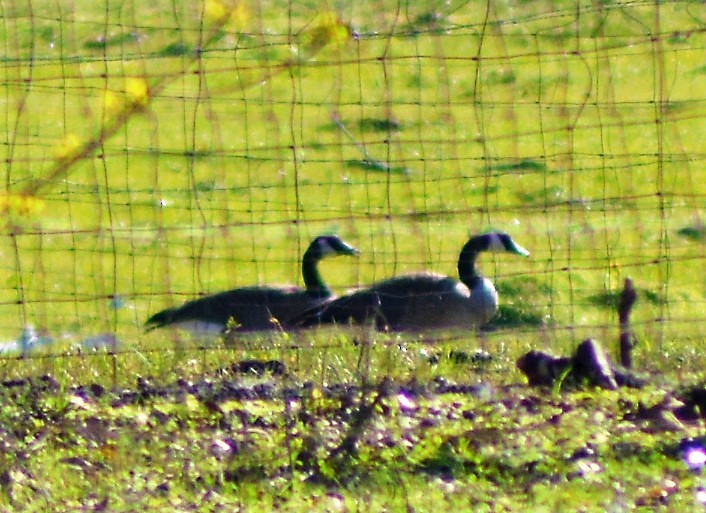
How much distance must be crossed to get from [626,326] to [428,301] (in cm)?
186

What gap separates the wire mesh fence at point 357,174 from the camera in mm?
6477

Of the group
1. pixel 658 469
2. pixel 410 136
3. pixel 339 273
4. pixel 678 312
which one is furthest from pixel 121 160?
pixel 658 469

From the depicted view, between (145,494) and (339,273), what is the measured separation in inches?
203

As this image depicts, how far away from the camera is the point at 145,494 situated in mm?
4578

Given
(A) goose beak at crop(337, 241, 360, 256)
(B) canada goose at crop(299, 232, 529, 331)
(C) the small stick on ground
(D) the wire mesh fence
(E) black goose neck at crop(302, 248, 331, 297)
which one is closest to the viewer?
(C) the small stick on ground

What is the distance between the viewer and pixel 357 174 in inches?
430

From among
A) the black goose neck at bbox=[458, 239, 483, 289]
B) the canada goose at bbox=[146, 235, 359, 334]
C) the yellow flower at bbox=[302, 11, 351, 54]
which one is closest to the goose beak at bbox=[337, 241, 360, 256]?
the canada goose at bbox=[146, 235, 359, 334]

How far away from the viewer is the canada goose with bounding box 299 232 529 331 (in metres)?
6.80

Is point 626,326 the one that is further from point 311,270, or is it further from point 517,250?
point 311,270

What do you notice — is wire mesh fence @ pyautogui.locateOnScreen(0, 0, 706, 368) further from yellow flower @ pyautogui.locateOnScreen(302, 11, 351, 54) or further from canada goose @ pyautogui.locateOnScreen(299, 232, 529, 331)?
canada goose @ pyautogui.locateOnScreen(299, 232, 529, 331)

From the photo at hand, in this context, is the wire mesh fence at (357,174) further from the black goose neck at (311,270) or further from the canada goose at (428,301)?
the canada goose at (428,301)

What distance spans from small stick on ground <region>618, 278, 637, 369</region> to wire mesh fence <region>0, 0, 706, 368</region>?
0.39 ft

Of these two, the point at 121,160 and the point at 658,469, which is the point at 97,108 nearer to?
the point at 121,160

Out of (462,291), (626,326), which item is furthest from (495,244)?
(626,326)
